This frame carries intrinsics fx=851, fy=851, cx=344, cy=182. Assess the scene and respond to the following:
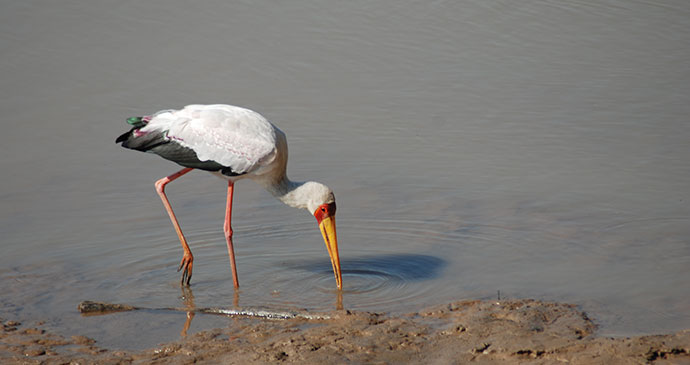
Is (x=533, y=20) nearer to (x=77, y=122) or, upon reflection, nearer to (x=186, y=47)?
(x=186, y=47)

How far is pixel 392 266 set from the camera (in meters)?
6.80

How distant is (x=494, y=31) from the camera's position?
12445 millimetres

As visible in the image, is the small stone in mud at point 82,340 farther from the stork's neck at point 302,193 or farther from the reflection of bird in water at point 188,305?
the stork's neck at point 302,193

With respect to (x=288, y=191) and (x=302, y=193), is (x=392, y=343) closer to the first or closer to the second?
(x=302, y=193)

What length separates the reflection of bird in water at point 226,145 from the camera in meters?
6.73

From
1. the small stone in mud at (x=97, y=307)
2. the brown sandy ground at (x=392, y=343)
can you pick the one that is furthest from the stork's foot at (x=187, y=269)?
the brown sandy ground at (x=392, y=343)

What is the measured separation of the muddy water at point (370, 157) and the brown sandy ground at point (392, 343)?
12.6 inches

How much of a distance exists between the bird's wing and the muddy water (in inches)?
34.5

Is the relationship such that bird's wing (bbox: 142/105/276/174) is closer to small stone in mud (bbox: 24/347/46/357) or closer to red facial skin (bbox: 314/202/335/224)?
red facial skin (bbox: 314/202/335/224)

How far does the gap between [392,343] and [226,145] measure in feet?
8.17

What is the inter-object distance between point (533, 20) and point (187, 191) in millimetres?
6748

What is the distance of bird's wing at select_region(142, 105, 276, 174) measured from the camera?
6.73 m

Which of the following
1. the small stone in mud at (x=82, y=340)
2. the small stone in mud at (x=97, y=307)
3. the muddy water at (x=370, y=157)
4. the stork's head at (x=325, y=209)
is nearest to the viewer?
the small stone in mud at (x=82, y=340)

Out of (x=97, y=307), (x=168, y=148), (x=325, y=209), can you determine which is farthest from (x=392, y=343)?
(x=168, y=148)
